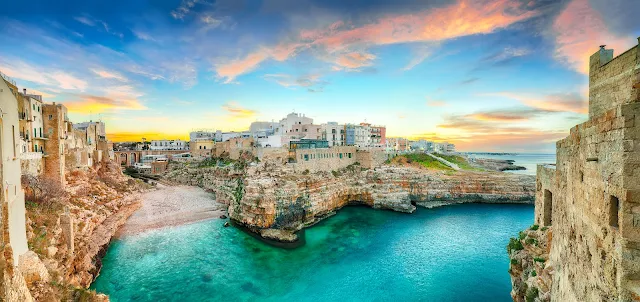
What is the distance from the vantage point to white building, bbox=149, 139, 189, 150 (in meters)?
66.7

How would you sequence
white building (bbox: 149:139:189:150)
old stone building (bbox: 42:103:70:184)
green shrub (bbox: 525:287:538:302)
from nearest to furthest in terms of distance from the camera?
green shrub (bbox: 525:287:538:302)
old stone building (bbox: 42:103:70:184)
white building (bbox: 149:139:189:150)

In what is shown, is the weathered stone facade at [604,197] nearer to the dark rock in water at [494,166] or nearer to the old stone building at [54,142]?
the old stone building at [54,142]

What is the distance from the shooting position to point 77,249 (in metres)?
16.4

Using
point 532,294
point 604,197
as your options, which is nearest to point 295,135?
point 532,294

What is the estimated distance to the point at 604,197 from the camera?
3758 millimetres

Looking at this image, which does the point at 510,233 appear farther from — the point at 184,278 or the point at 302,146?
the point at 184,278

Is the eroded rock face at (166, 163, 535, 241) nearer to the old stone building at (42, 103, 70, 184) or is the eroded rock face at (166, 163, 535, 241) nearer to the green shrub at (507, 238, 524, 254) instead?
the old stone building at (42, 103, 70, 184)

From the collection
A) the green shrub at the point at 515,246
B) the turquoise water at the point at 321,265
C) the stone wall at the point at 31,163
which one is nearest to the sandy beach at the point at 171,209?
the turquoise water at the point at 321,265

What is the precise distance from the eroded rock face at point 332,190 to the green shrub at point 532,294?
1836 cm

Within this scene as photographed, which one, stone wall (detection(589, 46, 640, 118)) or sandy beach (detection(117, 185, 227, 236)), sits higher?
stone wall (detection(589, 46, 640, 118))

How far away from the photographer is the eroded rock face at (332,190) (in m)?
25.4

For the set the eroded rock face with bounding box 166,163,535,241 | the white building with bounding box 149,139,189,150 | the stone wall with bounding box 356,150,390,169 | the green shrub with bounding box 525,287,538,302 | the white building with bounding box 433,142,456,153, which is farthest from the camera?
the white building with bounding box 433,142,456,153

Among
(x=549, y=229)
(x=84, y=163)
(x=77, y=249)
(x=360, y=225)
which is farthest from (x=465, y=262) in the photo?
(x=84, y=163)

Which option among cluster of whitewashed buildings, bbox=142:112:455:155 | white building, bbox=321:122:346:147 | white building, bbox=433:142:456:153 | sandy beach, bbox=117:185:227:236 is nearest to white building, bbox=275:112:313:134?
cluster of whitewashed buildings, bbox=142:112:455:155
